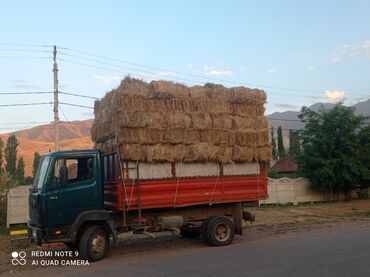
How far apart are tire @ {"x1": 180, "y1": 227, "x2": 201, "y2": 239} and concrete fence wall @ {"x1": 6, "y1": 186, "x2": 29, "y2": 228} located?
27.8ft

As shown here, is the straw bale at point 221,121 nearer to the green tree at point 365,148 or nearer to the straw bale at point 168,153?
the straw bale at point 168,153

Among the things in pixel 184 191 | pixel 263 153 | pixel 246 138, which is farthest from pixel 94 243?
pixel 263 153

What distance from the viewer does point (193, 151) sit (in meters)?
12.5

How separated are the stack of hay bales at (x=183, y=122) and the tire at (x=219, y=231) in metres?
1.65

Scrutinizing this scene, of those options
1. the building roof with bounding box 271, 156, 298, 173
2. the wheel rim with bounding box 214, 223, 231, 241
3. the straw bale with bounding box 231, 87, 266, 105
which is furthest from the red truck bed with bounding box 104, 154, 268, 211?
the building roof with bounding box 271, 156, 298, 173

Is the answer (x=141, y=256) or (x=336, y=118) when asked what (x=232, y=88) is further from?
(x=336, y=118)

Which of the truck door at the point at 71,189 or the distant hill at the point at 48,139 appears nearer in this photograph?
the truck door at the point at 71,189

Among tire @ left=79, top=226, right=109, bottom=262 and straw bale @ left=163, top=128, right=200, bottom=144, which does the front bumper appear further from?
straw bale @ left=163, top=128, right=200, bottom=144

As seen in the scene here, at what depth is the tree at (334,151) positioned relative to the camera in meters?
30.3

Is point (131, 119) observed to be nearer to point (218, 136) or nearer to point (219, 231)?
point (218, 136)

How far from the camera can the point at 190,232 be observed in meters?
13.9

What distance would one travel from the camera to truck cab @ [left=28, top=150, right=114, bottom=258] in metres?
10.5

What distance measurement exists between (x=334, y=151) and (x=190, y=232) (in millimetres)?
19559

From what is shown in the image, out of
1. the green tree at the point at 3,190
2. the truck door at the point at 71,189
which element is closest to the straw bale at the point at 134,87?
the truck door at the point at 71,189
